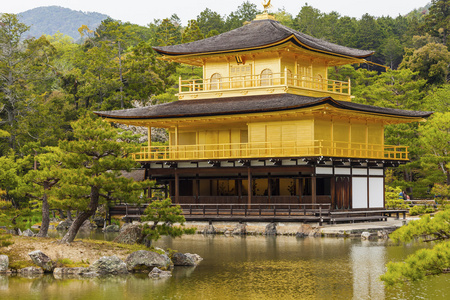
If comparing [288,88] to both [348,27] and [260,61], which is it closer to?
[260,61]

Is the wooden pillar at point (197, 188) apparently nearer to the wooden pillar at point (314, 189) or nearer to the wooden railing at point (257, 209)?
the wooden railing at point (257, 209)

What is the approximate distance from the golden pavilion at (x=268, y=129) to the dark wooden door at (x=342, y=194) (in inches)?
2.3

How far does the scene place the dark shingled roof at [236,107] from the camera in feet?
125

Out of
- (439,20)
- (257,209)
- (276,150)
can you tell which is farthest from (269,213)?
(439,20)

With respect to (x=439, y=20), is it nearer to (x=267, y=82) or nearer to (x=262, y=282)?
(x=267, y=82)

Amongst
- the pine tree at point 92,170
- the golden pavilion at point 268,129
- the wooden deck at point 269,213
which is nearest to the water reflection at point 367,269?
the wooden deck at point 269,213

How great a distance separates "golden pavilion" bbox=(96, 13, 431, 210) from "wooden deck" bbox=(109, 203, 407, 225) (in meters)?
0.67

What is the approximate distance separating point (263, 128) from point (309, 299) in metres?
23.3

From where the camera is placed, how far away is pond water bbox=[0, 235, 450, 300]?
18938mm

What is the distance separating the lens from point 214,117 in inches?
1599

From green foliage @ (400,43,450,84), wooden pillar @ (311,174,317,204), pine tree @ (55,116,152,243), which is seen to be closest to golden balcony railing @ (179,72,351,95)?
wooden pillar @ (311,174,317,204)

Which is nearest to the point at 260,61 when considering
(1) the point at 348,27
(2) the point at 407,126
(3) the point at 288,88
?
(3) the point at 288,88

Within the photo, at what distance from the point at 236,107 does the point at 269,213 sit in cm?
659

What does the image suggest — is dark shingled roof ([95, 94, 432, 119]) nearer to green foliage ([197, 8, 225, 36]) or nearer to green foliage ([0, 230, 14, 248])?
green foliage ([0, 230, 14, 248])
